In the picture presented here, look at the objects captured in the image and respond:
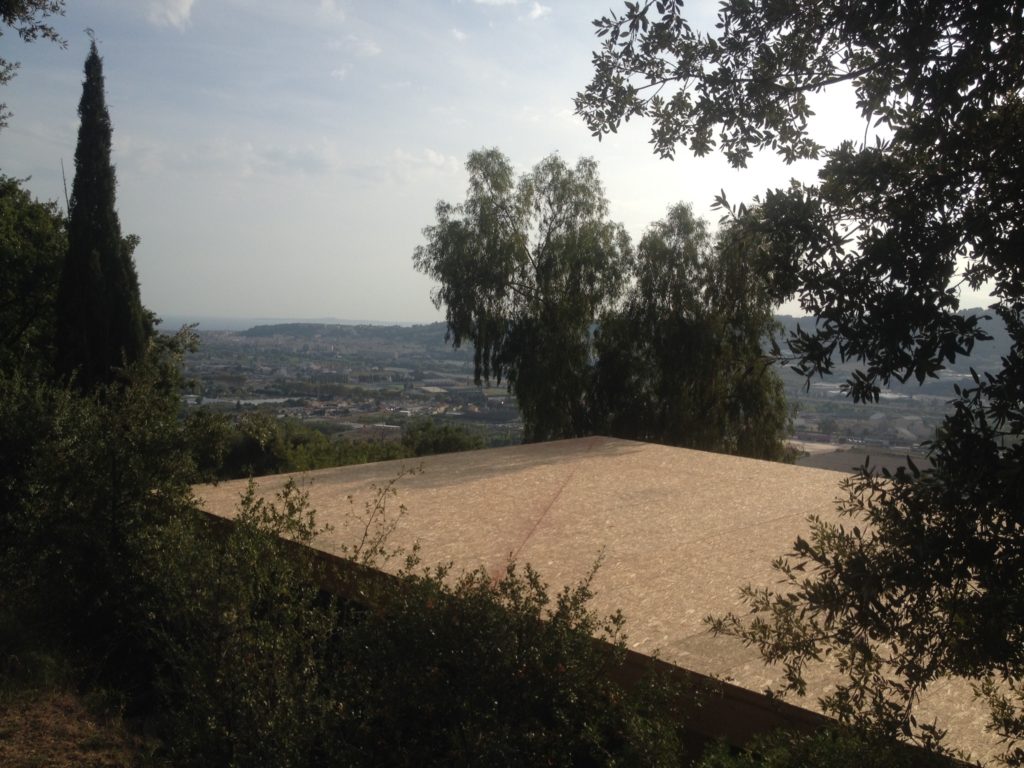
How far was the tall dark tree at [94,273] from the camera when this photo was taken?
9.26 m

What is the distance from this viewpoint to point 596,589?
13.9 feet

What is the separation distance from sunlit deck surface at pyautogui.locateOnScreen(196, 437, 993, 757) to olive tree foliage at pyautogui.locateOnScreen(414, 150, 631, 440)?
18.1ft

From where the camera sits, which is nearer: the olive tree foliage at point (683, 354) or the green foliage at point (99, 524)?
the green foliage at point (99, 524)

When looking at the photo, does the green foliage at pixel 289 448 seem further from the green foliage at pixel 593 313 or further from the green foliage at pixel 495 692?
the green foliage at pixel 495 692

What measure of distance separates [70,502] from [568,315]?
421 inches

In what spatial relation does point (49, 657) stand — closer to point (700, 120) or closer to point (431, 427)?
point (700, 120)

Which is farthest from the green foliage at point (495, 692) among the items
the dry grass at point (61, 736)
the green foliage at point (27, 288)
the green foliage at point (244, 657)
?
the green foliage at point (27, 288)

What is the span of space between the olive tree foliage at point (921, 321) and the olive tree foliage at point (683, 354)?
42.2 feet

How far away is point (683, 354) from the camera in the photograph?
584 inches

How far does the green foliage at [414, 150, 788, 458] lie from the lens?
1448cm

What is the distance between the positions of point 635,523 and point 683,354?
9.45 metres

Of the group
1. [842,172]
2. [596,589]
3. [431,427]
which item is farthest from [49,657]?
[431,427]

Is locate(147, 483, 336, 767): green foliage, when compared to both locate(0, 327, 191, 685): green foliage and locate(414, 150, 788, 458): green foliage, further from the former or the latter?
locate(414, 150, 788, 458): green foliage

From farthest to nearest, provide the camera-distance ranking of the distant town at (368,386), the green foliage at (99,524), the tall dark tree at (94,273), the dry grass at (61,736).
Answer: the distant town at (368,386)
the tall dark tree at (94,273)
the green foliage at (99,524)
the dry grass at (61,736)
